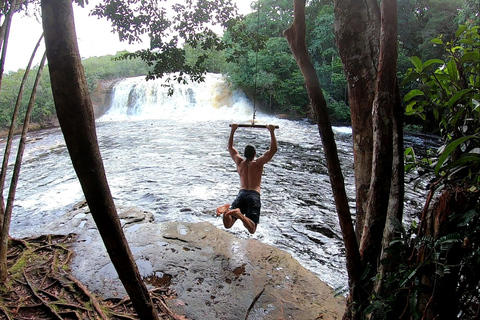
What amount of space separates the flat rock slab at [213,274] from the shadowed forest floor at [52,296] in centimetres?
15

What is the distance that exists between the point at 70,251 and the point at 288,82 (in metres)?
19.6

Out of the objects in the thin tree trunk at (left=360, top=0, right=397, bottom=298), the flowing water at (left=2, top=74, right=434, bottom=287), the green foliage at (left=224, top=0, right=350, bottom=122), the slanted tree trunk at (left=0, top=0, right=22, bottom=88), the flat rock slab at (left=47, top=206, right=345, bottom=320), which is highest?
the green foliage at (left=224, top=0, right=350, bottom=122)

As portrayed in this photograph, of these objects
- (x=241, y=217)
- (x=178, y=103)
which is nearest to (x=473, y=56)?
(x=241, y=217)

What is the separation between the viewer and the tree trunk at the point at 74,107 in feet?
4.01

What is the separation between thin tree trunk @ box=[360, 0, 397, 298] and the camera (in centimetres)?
169

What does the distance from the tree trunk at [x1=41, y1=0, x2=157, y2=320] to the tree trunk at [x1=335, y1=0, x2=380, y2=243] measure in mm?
1629

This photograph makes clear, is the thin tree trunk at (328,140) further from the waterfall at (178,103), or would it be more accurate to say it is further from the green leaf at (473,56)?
the waterfall at (178,103)

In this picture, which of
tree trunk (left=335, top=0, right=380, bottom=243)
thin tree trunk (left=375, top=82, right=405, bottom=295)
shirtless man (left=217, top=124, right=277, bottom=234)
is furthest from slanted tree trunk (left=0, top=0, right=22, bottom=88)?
thin tree trunk (left=375, top=82, right=405, bottom=295)

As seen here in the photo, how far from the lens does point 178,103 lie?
21.9 metres

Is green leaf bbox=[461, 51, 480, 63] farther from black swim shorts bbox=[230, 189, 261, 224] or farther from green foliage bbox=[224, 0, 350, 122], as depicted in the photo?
green foliage bbox=[224, 0, 350, 122]

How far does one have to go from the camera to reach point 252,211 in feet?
15.4

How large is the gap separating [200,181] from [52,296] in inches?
203

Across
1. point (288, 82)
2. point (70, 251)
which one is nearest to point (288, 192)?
point (70, 251)

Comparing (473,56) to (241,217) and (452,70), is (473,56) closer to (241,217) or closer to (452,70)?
(452,70)
